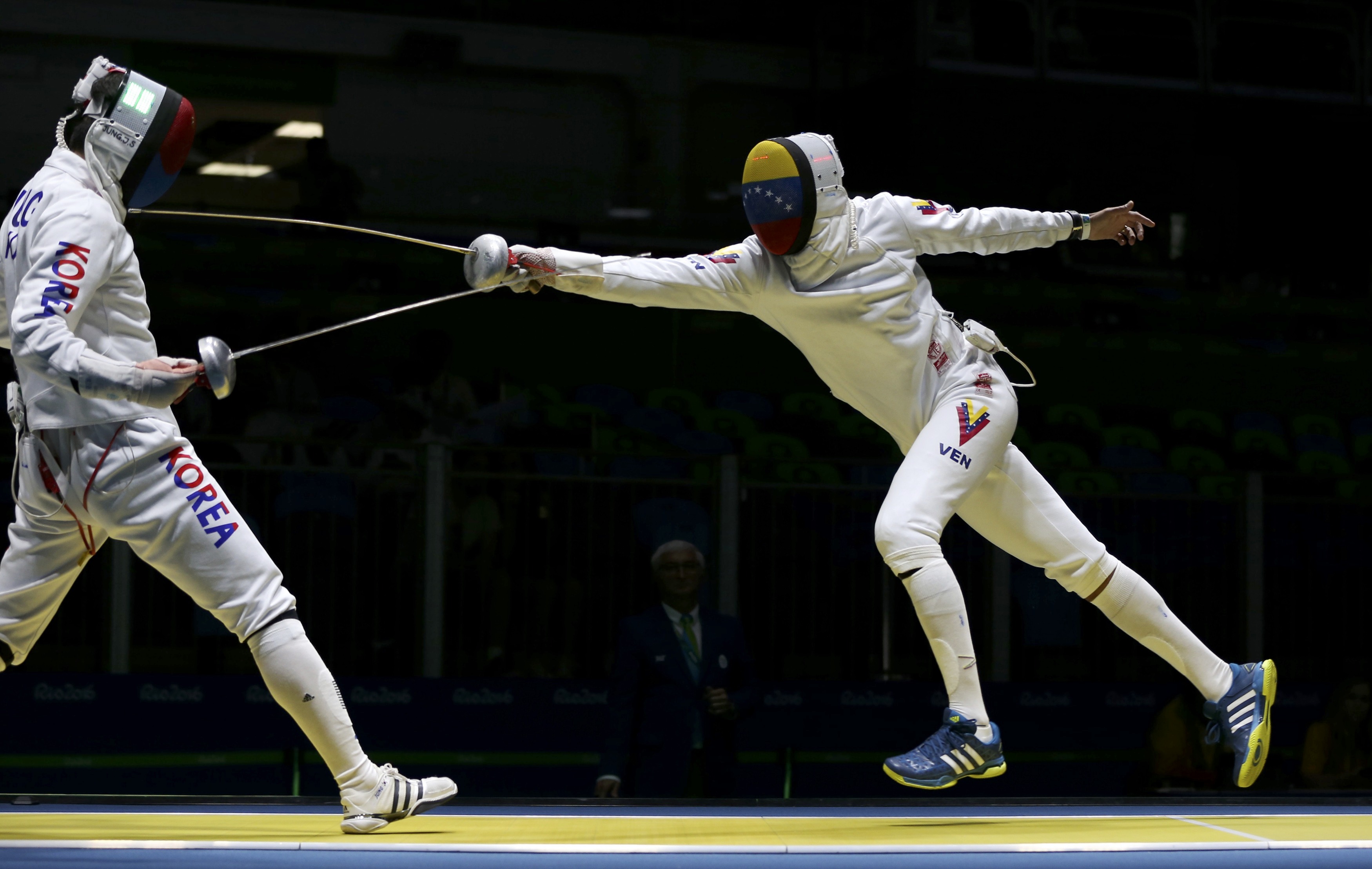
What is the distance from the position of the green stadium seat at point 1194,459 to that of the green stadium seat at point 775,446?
6.27ft

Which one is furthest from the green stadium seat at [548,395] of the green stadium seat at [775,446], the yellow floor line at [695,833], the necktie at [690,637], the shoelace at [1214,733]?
the shoelace at [1214,733]

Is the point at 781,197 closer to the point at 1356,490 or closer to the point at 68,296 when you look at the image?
the point at 68,296

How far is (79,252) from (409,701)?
9.50 feet

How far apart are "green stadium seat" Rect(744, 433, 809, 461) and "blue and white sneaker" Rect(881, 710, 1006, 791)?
12.1ft

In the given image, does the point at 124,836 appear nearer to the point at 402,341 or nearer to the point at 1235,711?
the point at 1235,711

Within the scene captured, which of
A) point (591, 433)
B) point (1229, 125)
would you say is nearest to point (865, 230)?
point (591, 433)

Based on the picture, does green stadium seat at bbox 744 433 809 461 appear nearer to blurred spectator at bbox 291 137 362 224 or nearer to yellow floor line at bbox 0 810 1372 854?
blurred spectator at bbox 291 137 362 224

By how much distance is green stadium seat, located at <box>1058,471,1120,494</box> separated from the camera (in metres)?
5.83

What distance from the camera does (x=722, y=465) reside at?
17.9ft

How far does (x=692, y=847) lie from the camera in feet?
8.05

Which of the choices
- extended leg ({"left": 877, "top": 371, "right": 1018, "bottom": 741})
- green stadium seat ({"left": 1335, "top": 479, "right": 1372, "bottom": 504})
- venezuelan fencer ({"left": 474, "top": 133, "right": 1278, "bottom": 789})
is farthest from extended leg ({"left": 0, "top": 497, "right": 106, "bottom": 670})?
green stadium seat ({"left": 1335, "top": 479, "right": 1372, "bottom": 504})

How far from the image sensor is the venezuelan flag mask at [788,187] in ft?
9.18

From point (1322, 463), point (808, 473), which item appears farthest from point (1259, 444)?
point (808, 473)

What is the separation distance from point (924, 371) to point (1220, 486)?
363 centimetres
